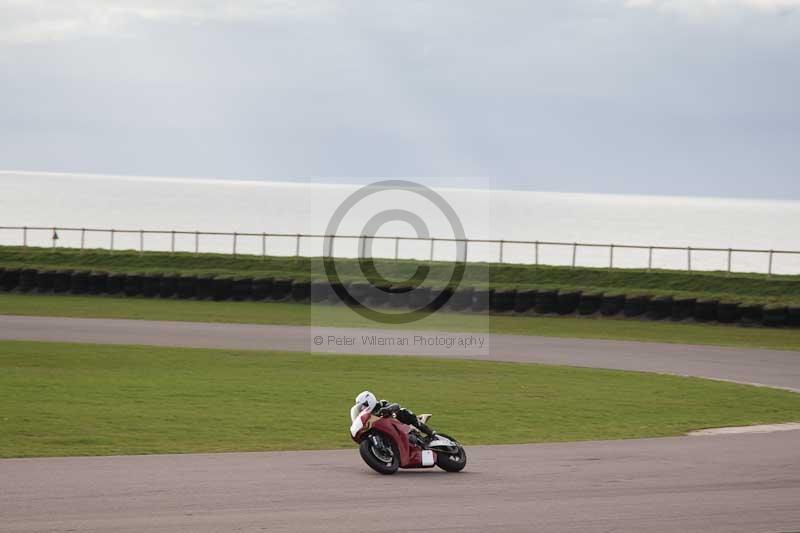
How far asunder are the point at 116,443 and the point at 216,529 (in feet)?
18.3

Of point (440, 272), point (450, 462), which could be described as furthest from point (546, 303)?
point (450, 462)

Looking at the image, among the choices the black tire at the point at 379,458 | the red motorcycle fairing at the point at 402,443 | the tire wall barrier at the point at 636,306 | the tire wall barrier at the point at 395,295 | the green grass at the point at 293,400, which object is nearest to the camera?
the black tire at the point at 379,458

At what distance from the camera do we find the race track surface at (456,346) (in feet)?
90.7

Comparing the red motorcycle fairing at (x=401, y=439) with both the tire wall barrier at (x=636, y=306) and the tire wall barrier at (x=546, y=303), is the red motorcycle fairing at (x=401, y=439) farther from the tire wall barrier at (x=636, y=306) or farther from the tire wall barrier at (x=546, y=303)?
the tire wall barrier at (x=546, y=303)

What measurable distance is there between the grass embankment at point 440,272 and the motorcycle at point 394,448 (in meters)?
30.8

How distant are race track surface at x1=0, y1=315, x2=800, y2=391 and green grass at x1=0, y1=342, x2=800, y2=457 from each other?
165 cm

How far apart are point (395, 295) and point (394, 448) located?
30857 millimetres

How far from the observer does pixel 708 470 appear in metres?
13.6

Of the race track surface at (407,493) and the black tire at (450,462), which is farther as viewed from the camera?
the black tire at (450,462)

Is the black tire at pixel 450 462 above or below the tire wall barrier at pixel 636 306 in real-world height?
above

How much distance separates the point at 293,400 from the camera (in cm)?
2025

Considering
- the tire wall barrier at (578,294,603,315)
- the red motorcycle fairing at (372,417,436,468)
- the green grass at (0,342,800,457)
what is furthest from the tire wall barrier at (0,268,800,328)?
the red motorcycle fairing at (372,417,436,468)

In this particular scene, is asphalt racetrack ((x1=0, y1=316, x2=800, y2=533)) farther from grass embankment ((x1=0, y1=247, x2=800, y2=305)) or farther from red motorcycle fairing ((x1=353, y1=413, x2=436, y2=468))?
grass embankment ((x1=0, y1=247, x2=800, y2=305))

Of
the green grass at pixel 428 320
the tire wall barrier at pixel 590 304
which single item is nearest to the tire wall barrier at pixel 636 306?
the green grass at pixel 428 320
